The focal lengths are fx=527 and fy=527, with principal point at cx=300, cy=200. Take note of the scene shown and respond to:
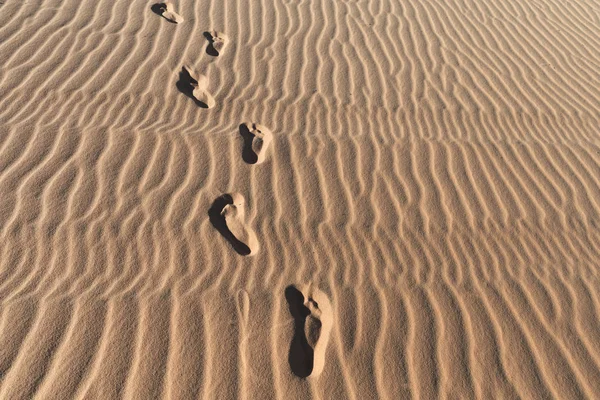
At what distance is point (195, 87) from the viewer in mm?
4359

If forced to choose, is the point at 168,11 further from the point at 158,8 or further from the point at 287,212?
the point at 287,212

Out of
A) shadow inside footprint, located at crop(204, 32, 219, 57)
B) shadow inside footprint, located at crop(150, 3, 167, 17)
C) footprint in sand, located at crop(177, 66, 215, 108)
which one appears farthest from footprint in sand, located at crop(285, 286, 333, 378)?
shadow inside footprint, located at crop(150, 3, 167, 17)

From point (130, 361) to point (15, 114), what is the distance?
2336 mm

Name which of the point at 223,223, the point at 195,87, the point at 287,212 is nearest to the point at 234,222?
the point at 223,223

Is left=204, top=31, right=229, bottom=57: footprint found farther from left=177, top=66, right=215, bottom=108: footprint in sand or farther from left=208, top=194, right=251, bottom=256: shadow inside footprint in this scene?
left=208, top=194, right=251, bottom=256: shadow inside footprint

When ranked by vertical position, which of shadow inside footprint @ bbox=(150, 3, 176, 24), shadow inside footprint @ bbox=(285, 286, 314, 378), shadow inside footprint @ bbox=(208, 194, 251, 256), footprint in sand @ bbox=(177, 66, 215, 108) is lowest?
shadow inside footprint @ bbox=(208, 194, 251, 256)

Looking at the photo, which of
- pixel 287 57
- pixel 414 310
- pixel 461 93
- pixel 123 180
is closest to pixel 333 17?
pixel 287 57

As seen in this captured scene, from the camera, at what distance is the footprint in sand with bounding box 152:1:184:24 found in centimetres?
529

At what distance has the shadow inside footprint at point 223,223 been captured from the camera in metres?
3.05

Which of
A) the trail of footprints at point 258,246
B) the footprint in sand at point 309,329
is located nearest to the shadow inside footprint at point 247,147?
the trail of footprints at point 258,246

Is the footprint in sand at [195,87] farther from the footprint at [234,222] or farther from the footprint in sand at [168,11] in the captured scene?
the footprint at [234,222]

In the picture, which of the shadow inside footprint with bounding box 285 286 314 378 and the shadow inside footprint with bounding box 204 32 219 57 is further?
the shadow inside footprint with bounding box 204 32 219 57

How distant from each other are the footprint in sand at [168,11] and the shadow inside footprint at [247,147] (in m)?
1.95

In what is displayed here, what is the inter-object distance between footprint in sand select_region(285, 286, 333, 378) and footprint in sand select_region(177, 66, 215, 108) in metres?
2.00
